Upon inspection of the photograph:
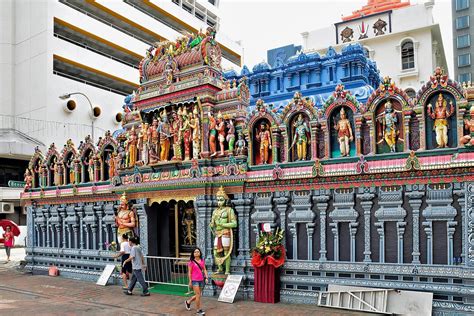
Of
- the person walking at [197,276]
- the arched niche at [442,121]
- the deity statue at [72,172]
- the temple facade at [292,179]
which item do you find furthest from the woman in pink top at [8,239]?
the arched niche at [442,121]

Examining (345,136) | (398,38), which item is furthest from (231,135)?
(398,38)

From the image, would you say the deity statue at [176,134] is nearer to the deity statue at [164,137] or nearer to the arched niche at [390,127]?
the deity statue at [164,137]

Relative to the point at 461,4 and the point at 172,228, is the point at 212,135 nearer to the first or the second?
the point at 172,228

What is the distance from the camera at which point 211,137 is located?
1388 cm

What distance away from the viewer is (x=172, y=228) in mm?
15977

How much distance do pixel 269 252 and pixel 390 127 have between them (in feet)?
14.7

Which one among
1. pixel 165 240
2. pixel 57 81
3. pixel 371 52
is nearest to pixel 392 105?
pixel 165 240

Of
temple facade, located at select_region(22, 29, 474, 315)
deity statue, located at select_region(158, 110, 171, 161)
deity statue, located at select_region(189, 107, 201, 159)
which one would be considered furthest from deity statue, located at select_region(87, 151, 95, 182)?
deity statue, located at select_region(189, 107, 201, 159)

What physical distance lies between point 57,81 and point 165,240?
82.8ft

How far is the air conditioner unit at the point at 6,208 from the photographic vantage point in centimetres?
3444

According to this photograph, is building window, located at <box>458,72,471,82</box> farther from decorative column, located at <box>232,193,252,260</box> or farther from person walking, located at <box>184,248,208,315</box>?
person walking, located at <box>184,248,208,315</box>

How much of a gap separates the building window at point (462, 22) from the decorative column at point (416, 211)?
55.6 meters

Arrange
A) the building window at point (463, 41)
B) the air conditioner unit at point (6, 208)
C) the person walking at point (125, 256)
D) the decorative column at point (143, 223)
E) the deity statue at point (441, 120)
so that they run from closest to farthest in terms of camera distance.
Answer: the deity statue at point (441, 120)
the person walking at point (125, 256)
the decorative column at point (143, 223)
the air conditioner unit at point (6, 208)
the building window at point (463, 41)

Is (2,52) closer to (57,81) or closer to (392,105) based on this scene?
(57,81)
